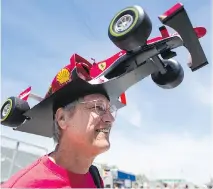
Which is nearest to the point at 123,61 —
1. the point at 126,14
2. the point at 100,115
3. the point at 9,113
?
the point at 126,14

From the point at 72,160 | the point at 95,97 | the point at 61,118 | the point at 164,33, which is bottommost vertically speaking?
the point at 72,160

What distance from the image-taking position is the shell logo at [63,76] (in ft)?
7.79

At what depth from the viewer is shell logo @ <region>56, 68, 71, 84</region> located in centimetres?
237

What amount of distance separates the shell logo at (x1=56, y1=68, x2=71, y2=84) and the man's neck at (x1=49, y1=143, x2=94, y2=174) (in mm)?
486

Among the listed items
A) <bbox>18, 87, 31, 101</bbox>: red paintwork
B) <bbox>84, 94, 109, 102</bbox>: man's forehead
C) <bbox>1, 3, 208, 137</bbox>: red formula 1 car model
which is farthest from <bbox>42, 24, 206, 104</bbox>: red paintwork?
<bbox>18, 87, 31, 101</bbox>: red paintwork

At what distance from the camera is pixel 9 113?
284 cm

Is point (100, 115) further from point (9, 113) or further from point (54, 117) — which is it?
point (9, 113)

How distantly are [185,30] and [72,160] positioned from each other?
1.47m

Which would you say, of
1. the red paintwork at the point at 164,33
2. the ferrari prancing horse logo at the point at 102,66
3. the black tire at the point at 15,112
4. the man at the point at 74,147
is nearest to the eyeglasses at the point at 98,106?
the man at the point at 74,147

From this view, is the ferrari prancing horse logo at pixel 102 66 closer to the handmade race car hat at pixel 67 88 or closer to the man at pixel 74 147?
the handmade race car hat at pixel 67 88

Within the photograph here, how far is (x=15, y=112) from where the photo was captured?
279 cm

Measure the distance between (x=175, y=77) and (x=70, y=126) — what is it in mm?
1421

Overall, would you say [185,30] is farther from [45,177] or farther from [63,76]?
[45,177]

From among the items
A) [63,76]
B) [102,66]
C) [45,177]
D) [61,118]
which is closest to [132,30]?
[102,66]
